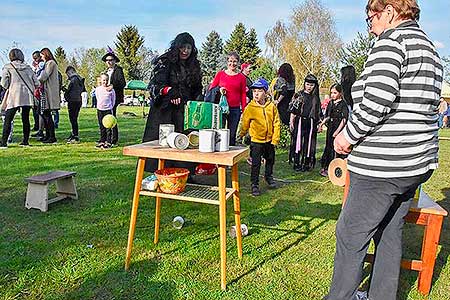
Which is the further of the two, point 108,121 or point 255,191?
point 108,121

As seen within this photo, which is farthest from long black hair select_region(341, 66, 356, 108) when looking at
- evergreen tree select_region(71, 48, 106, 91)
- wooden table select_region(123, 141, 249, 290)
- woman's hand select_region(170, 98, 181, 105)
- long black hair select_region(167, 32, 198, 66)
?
evergreen tree select_region(71, 48, 106, 91)

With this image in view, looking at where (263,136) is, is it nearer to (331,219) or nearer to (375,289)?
(331,219)

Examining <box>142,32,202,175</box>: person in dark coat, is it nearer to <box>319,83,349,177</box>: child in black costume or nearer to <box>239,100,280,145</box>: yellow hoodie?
<box>239,100,280,145</box>: yellow hoodie

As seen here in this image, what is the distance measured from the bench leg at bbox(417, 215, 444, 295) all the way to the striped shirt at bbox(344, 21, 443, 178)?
739 mm

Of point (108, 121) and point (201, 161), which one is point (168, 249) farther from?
point (108, 121)

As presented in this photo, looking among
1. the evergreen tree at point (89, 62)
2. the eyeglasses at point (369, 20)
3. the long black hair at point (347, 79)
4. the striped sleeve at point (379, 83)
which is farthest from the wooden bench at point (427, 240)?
the evergreen tree at point (89, 62)

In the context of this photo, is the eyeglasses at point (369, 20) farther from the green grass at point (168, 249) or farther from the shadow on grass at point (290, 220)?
the shadow on grass at point (290, 220)

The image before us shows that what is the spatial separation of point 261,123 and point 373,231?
2.95m

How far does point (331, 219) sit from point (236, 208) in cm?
149

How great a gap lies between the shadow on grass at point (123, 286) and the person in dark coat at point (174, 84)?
6.23 feet

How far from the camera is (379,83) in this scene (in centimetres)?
180

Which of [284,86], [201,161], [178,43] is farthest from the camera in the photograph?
[284,86]

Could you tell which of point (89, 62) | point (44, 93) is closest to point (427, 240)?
point (44, 93)

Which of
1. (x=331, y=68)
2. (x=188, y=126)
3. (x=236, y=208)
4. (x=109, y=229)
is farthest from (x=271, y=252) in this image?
(x=331, y=68)
